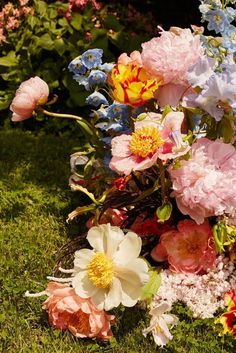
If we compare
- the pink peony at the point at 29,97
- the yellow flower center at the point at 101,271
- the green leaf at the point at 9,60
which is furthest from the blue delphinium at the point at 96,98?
the green leaf at the point at 9,60

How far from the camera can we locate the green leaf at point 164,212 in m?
2.76

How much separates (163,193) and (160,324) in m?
0.51

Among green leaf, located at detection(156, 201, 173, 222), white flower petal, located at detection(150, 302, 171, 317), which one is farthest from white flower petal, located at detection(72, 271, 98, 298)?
green leaf, located at detection(156, 201, 173, 222)

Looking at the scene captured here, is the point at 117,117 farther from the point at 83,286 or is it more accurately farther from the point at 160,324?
the point at 160,324

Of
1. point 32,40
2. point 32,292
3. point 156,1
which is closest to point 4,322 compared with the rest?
point 32,292

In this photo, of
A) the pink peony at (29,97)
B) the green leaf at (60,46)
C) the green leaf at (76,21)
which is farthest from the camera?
the green leaf at (76,21)

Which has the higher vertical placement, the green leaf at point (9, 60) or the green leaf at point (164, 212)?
the green leaf at point (164, 212)

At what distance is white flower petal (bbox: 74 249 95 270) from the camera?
2668 millimetres

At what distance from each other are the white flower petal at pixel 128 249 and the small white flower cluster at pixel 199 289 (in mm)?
238

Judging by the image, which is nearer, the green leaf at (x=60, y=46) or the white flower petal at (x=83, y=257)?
the white flower petal at (x=83, y=257)

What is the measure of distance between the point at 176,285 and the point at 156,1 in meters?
3.53

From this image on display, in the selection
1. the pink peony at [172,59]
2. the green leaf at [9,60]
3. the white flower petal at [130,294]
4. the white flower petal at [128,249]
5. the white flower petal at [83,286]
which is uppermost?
the pink peony at [172,59]

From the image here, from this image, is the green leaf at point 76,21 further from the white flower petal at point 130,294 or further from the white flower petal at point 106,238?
the white flower petal at point 130,294

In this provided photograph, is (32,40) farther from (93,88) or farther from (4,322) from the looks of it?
(4,322)
